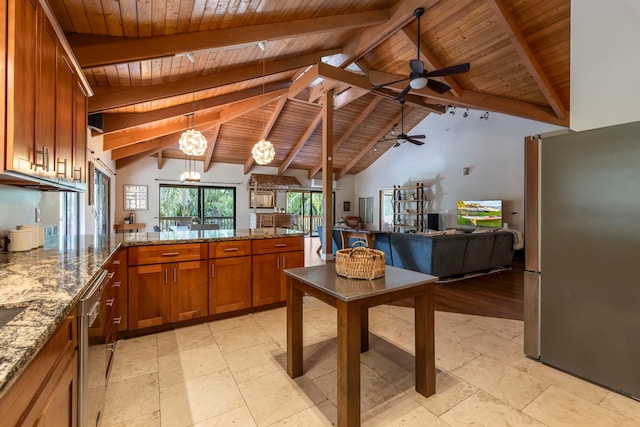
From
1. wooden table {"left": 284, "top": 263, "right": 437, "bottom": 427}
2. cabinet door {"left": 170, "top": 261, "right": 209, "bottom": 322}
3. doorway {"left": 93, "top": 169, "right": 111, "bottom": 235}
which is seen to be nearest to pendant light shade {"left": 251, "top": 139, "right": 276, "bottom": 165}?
cabinet door {"left": 170, "top": 261, "right": 209, "bottom": 322}

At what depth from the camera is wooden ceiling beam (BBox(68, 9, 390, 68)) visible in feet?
8.75

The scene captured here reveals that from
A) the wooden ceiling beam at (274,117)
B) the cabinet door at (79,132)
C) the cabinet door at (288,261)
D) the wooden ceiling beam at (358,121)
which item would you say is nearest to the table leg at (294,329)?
the cabinet door at (288,261)

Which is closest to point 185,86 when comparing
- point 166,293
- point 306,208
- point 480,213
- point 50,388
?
point 166,293

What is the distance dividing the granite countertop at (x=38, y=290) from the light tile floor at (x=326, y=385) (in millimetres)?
934

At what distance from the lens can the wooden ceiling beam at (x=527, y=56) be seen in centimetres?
394

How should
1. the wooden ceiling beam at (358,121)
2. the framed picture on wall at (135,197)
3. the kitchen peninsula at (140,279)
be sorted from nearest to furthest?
the kitchen peninsula at (140,279) → the wooden ceiling beam at (358,121) → the framed picture on wall at (135,197)

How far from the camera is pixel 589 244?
207 cm

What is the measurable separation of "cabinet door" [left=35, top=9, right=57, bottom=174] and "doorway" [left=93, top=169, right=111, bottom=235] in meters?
4.85

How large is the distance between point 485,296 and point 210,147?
7.89 m

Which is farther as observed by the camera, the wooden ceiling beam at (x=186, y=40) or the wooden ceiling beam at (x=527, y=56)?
the wooden ceiling beam at (x=527, y=56)

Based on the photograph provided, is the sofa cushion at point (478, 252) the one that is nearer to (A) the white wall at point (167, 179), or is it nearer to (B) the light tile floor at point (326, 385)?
(B) the light tile floor at point (326, 385)

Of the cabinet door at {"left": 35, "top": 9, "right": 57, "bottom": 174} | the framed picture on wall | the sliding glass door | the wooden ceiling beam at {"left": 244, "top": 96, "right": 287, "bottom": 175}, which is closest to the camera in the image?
the cabinet door at {"left": 35, "top": 9, "right": 57, "bottom": 174}

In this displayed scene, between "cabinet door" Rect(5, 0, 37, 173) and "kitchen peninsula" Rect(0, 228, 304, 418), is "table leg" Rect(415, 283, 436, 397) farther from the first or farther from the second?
"cabinet door" Rect(5, 0, 37, 173)

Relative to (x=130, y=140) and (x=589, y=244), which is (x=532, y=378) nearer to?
(x=589, y=244)
